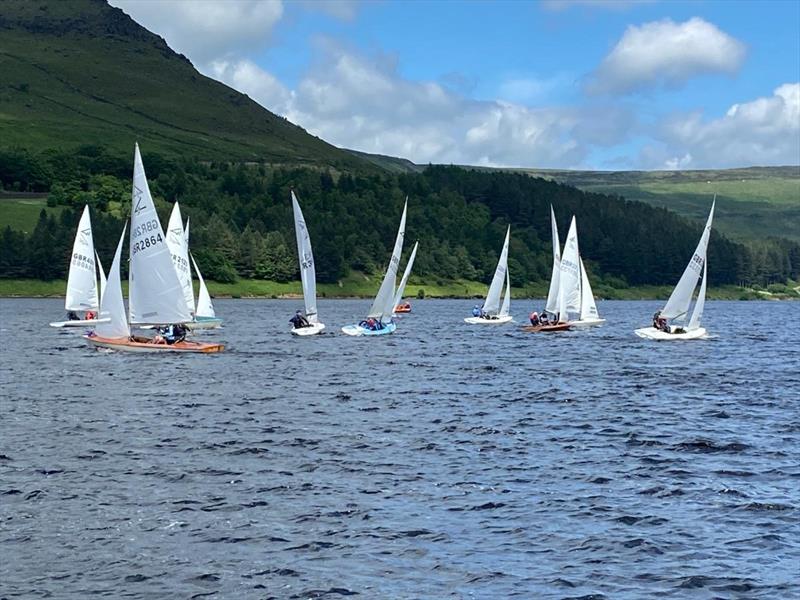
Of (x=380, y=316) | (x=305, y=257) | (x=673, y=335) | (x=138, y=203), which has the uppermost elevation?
(x=138, y=203)

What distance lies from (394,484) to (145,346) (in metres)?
45.3

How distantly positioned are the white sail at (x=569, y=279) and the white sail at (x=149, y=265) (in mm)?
46983

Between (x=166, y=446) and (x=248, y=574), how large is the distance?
16.9 m

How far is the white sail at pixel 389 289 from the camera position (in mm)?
96812

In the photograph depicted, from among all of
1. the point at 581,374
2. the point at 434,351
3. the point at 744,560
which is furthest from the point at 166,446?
the point at 434,351

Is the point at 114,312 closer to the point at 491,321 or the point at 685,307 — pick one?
the point at 685,307

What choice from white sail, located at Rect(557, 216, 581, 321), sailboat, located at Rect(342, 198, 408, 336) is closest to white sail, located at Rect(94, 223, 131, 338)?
sailboat, located at Rect(342, 198, 408, 336)

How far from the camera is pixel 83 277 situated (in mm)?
110750

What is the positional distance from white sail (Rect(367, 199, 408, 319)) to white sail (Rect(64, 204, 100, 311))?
29.6 meters

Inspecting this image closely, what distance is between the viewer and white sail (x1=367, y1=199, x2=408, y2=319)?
9681cm

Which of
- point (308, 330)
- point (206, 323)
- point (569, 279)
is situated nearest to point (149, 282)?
point (308, 330)

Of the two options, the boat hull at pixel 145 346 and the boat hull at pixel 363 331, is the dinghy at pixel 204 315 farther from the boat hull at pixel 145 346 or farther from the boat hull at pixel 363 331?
the boat hull at pixel 145 346

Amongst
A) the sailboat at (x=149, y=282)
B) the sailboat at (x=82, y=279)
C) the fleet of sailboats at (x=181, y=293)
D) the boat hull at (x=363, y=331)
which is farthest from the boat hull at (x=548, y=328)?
the sailboat at (x=149, y=282)

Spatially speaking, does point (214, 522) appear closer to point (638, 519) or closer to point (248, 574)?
point (248, 574)
